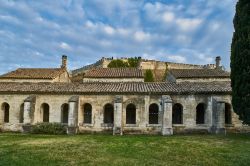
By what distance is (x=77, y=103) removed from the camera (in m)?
32.9

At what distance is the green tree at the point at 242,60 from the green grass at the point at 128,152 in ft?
8.71

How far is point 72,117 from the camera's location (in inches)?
1271

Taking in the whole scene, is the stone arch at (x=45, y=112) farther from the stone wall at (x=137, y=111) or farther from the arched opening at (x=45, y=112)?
the stone wall at (x=137, y=111)

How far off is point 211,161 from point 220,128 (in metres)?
14.0

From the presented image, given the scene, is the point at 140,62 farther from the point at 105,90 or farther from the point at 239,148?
the point at 239,148

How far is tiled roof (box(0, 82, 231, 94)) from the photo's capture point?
32.3 m

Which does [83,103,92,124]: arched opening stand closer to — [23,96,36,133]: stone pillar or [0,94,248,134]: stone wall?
Result: [0,94,248,134]: stone wall

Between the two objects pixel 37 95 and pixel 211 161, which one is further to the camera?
pixel 37 95

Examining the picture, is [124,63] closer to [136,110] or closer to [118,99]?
[136,110]

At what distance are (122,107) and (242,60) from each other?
41.2 ft

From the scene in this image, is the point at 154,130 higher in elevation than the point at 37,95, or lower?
lower

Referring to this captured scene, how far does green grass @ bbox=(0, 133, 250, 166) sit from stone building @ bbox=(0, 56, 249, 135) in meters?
7.44

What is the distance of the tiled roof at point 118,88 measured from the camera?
32.3m

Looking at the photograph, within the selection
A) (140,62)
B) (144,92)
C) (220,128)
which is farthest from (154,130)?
(140,62)
